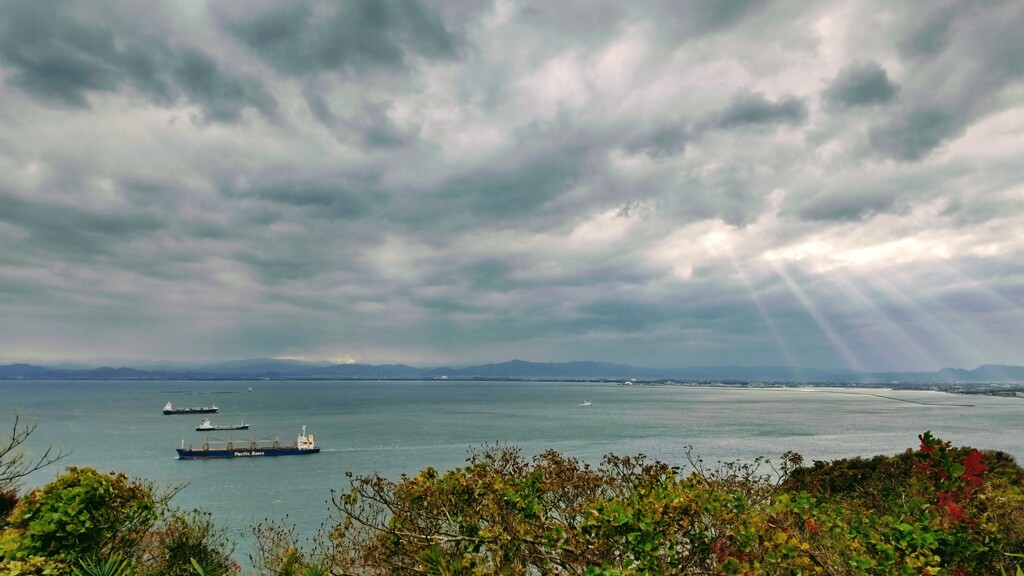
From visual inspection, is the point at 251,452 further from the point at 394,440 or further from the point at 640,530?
the point at 640,530

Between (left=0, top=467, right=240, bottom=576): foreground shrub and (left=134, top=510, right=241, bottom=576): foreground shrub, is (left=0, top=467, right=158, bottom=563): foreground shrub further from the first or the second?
(left=134, top=510, right=241, bottom=576): foreground shrub

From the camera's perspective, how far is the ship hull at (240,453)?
245 feet

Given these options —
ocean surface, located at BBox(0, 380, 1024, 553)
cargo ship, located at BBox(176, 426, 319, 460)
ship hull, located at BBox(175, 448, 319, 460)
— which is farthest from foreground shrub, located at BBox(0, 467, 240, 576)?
cargo ship, located at BBox(176, 426, 319, 460)

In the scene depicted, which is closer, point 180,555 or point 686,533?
point 686,533

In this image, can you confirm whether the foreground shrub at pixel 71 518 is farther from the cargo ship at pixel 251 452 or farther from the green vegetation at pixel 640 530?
the cargo ship at pixel 251 452

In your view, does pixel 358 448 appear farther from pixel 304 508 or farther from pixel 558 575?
pixel 558 575

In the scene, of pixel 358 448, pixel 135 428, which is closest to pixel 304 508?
pixel 358 448

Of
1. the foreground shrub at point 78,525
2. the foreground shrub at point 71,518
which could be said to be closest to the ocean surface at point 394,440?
the foreground shrub at point 78,525

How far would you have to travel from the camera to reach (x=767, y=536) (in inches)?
247

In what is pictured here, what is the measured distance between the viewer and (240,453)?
255 feet

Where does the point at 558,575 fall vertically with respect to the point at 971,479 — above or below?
below

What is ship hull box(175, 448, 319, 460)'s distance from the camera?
74.8m

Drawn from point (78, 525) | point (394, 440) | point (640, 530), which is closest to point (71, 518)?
point (78, 525)

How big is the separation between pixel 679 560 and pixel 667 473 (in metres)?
1.80
